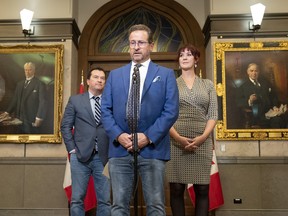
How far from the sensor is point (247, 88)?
4.79 metres

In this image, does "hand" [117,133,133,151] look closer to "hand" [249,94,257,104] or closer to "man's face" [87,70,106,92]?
"man's face" [87,70,106,92]

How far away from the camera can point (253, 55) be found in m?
4.83

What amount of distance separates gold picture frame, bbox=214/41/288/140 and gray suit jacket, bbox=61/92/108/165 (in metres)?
2.02

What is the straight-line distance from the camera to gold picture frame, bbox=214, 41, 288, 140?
15.4 ft

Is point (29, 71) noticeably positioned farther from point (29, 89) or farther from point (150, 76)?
point (150, 76)

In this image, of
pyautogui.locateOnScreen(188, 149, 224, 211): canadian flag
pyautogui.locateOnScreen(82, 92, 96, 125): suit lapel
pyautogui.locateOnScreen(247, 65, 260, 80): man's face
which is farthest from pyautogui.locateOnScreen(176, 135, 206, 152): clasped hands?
pyautogui.locateOnScreen(247, 65, 260, 80): man's face

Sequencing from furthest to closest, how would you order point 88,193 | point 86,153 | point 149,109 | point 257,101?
point 257,101 → point 88,193 → point 86,153 → point 149,109

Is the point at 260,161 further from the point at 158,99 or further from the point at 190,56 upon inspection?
the point at 158,99

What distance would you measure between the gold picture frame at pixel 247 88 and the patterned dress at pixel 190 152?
77.1 inches

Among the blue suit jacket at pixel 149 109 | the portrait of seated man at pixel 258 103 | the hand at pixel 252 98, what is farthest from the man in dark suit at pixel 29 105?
the blue suit jacket at pixel 149 109

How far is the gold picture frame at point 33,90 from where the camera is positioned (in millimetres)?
4793

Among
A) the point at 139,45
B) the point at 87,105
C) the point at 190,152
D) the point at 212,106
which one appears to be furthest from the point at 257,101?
the point at 139,45

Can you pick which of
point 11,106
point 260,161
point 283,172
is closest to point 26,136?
point 11,106

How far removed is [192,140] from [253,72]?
2453mm
